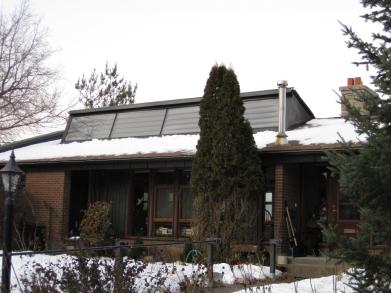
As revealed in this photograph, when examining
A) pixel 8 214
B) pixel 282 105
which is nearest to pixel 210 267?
pixel 8 214

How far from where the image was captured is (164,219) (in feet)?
53.4

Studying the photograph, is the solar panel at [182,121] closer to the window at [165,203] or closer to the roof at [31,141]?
the window at [165,203]

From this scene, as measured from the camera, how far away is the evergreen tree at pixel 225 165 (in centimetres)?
1253

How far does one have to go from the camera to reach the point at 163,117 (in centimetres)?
1791

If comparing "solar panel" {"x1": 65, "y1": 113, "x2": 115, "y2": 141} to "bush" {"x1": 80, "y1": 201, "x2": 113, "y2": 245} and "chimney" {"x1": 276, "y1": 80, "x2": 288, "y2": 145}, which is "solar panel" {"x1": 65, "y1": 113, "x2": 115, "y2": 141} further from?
"chimney" {"x1": 276, "y1": 80, "x2": 288, "y2": 145}

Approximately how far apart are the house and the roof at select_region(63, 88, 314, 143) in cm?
3

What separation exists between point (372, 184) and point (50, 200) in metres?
14.1

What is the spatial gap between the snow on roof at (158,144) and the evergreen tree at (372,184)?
8155mm

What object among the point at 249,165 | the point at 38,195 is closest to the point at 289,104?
the point at 249,165

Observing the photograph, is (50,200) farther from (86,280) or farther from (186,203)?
(86,280)

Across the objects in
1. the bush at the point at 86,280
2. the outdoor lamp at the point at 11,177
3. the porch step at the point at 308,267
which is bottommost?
the porch step at the point at 308,267

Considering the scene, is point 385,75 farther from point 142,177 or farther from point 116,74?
point 116,74

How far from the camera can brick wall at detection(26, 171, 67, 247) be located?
17156mm

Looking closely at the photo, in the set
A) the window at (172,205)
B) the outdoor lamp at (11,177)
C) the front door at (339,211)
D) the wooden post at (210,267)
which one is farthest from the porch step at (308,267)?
the outdoor lamp at (11,177)
